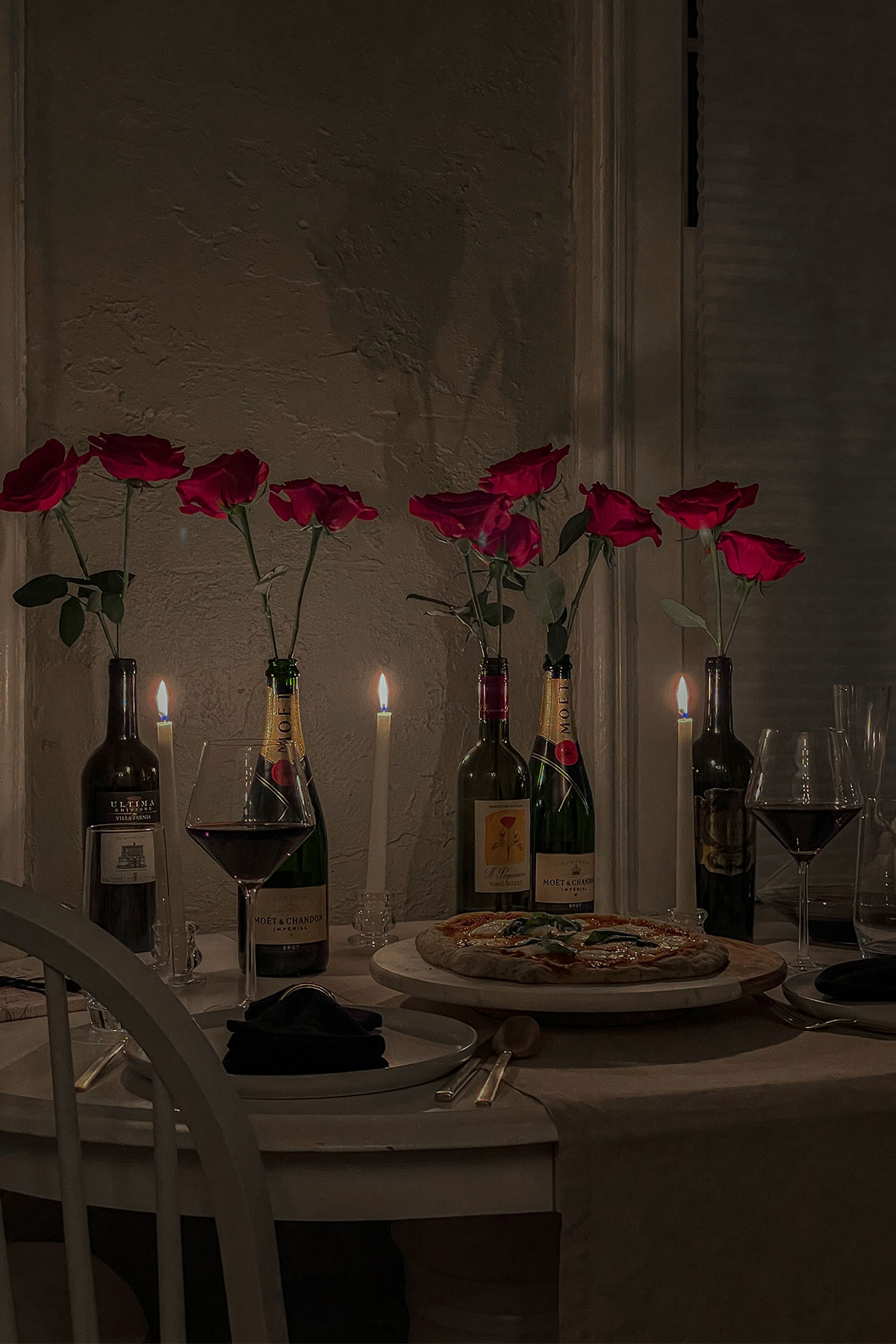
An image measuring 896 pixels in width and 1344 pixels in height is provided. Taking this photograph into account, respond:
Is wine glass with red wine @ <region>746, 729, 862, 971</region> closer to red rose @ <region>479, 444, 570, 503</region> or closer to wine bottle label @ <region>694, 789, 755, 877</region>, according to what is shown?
wine bottle label @ <region>694, 789, 755, 877</region>

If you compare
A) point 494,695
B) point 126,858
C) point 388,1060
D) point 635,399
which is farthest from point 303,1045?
point 635,399

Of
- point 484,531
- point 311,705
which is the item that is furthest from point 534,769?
point 311,705

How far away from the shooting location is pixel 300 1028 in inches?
32.3

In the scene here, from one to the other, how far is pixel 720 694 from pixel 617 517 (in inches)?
10.0

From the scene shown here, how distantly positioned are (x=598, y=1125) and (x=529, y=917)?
35 centimetres

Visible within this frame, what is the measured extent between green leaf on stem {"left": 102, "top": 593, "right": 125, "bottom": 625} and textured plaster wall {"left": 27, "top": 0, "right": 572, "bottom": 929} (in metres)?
0.21

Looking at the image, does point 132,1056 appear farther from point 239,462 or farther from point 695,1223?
point 239,462

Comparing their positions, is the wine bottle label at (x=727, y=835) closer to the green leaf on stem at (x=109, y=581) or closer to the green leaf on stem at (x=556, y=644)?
the green leaf on stem at (x=556, y=644)

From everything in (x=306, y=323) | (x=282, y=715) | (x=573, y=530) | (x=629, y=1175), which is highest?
(x=306, y=323)

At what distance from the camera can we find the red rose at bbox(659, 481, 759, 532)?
1421 mm

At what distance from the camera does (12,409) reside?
1.56 m

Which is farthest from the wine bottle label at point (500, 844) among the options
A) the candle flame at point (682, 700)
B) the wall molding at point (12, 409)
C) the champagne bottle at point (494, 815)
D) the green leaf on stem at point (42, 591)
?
the wall molding at point (12, 409)

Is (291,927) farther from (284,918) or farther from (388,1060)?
(388,1060)

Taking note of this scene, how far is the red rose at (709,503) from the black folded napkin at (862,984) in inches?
23.7
